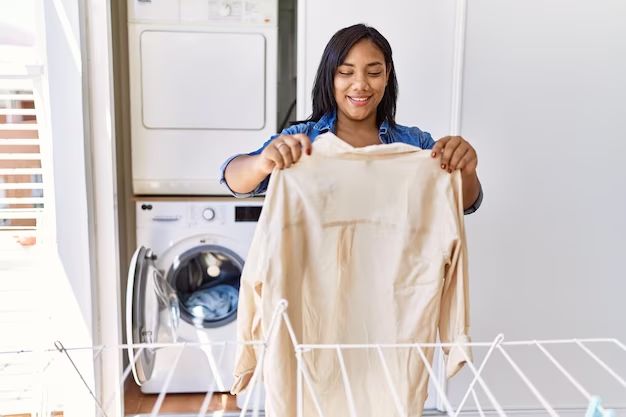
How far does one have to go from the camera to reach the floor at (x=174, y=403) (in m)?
1.91

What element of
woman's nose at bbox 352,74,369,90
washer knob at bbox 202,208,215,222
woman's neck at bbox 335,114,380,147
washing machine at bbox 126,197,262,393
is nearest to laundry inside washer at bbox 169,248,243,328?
washing machine at bbox 126,197,262,393

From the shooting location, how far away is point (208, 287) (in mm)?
1993

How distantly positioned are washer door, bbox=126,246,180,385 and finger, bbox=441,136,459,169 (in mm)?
1132

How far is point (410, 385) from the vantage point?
1.03m

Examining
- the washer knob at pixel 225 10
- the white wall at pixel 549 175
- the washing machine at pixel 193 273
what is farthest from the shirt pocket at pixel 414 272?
the washer knob at pixel 225 10

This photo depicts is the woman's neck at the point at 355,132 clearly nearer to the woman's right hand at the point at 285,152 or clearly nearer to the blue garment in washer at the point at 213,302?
the woman's right hand at the point at 285,152

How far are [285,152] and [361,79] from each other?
247mm

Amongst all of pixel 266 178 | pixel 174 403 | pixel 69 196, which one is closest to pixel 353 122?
pixel 266 178

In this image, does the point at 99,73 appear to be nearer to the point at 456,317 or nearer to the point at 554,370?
the point at 456,317

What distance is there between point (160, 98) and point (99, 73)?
0.25 metres

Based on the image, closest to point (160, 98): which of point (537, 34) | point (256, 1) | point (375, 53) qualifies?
point (256, 1)

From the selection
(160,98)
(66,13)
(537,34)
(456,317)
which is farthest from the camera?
(160,98)

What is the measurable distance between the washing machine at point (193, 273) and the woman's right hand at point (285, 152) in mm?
960

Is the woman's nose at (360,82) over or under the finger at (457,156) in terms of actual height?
over
